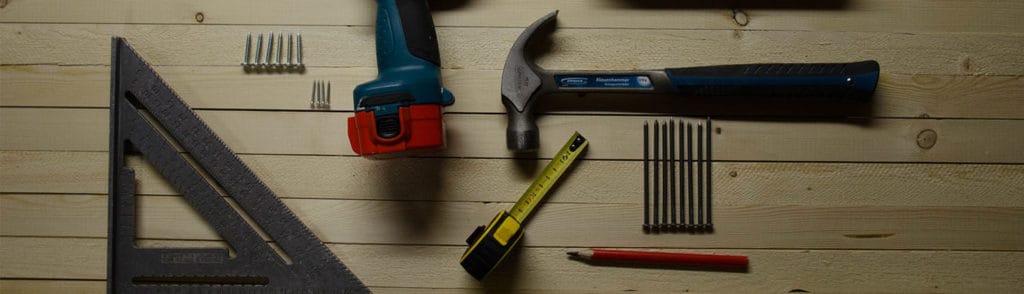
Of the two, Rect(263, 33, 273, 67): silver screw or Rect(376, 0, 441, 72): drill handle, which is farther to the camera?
Rect(263, 33, 273, 67): silver screw

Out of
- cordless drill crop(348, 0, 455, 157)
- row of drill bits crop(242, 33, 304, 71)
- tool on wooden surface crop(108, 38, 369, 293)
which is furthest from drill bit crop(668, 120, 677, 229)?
row of drill bits crop(242, 33, 304, 71)

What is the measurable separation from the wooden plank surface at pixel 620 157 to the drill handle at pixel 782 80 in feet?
0.19

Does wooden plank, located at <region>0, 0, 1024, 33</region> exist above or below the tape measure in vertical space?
above

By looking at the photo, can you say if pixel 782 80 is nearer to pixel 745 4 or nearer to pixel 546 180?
pixel 745 4

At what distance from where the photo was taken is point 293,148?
4.48 feet

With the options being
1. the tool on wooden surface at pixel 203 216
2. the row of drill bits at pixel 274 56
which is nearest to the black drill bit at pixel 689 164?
the tool on wooden surface at pixel 203 216

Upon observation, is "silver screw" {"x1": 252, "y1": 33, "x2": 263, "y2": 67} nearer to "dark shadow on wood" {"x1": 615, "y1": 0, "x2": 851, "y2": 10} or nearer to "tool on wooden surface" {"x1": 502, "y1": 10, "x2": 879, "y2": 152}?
"tool on wooden surface" {"x1": 502, "y1": 10, "x2": 879, "y2": 152}

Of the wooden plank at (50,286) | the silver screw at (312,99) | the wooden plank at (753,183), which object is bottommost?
the wooden plank at (50,286)

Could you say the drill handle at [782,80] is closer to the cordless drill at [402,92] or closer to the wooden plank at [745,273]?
the wooden plank at [745,273]

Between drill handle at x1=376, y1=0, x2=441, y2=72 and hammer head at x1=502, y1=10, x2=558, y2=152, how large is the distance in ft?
0.44

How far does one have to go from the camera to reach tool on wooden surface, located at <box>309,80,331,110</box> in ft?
4.47

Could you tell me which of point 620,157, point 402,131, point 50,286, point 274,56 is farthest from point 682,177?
point 50,286

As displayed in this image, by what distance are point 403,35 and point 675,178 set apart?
560 millimetres

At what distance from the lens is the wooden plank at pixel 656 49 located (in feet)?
4.45
